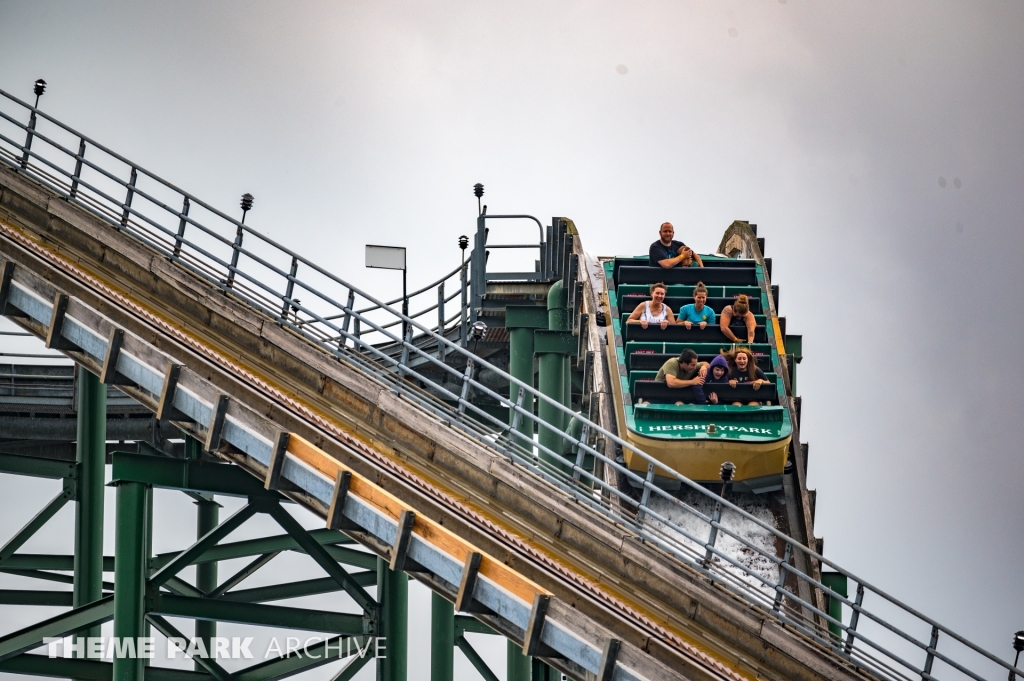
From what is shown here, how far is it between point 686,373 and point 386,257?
6610 millimetres

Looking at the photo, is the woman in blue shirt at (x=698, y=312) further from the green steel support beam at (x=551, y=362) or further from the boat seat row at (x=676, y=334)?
the green steel support beam at (x=551, y=362)

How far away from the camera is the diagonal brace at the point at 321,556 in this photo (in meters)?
17.5

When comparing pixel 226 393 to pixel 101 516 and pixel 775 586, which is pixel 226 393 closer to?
pixel 775 586

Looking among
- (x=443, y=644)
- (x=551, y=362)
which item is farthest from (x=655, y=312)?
(x=443, y=644)

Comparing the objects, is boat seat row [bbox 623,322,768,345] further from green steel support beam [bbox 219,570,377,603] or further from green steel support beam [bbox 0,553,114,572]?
green steel support beam [bbox 0,553,114,572]

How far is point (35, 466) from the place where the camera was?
880 inches

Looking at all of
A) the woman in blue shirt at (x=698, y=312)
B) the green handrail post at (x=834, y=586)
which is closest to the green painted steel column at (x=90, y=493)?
the woman in blue shirt at (x=698, y=312)

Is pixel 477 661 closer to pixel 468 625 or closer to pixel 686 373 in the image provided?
pixel 468 625

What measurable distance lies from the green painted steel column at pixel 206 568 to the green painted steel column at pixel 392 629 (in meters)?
8.06

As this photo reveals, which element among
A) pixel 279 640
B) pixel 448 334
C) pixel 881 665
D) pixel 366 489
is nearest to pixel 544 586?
pixel 366 489

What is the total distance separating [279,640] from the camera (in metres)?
36.5

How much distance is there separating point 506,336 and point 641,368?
7350 millimetres

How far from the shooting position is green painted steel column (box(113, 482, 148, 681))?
15.5 meters

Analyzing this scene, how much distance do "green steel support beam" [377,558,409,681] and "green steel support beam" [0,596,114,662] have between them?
3215 mm
